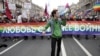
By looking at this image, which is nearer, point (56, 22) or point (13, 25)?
point (56, 22)

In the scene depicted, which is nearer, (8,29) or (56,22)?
(56,22)

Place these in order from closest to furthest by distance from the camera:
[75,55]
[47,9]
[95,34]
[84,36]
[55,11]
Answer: [55,11]
[75,55]
[95,34]
[84,36]
[47,9]

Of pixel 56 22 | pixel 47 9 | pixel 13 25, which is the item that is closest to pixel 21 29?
pixel 13 25

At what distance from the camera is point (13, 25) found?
24.9 metres

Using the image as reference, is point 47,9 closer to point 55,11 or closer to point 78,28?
point 78,28

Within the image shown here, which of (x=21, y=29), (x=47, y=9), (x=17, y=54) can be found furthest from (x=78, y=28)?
(x=17, y=54)

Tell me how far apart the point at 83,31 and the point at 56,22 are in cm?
1440

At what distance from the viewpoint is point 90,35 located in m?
25.2

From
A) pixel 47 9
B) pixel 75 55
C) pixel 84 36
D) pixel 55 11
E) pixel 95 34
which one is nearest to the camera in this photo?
pixel 55 11

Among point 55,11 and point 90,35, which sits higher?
point 55,11

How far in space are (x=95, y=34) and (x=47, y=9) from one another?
28.5 feet

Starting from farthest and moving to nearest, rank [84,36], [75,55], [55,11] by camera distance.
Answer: [84,36]
[75,55]
[55,11]

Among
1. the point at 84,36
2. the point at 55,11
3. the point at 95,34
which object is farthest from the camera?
the point at 84,36

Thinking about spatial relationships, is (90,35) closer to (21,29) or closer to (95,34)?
(95,34)
